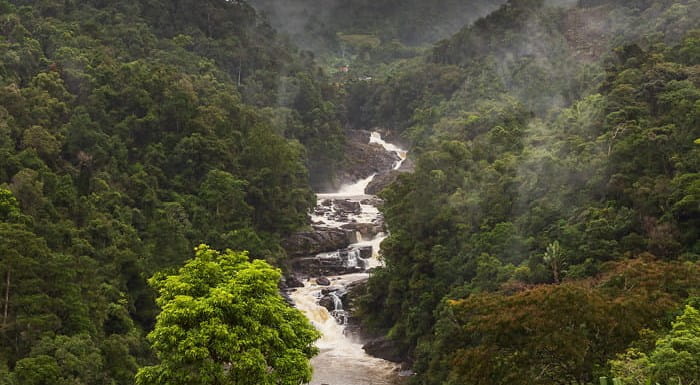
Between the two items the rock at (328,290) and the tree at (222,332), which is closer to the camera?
the tree at (222,332)

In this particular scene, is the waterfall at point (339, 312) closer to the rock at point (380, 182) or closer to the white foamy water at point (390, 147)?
the rock at point (380, 182)

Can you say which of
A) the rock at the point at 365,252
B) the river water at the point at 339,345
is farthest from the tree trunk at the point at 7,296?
the rock at the point at 365,252

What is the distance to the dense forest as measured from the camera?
20.4 metres

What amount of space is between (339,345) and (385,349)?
10.4 feet

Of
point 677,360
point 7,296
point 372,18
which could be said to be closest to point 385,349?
point 7,296

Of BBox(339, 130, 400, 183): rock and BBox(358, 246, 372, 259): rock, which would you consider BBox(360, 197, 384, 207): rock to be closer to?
BBox(339, 130, 400, 183): rock

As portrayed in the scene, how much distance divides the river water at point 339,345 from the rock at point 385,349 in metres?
0.30

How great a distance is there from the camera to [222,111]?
182 feet

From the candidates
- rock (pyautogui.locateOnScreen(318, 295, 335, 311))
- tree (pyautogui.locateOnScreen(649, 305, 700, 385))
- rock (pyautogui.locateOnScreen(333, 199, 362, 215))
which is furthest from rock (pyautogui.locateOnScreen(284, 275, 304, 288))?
tree (pyautogui.locateOnScreen(649, 305, 700, 385))

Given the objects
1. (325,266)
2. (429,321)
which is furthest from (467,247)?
(325,266)

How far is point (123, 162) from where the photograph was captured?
47156mm

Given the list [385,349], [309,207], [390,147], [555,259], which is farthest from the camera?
[390,147]

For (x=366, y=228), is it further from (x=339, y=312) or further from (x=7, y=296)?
(x=7, y=296)

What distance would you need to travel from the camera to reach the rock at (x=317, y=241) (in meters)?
52.5
